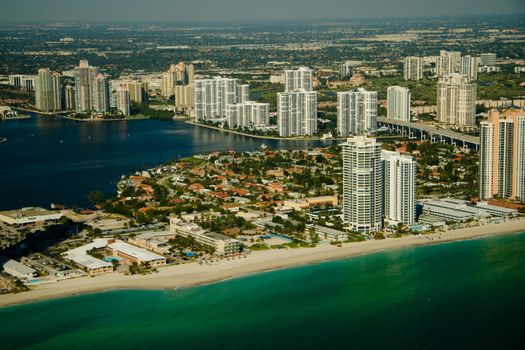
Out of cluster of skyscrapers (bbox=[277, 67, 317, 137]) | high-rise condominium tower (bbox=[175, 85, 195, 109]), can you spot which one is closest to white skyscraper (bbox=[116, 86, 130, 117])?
high-rise condominium tower (bbox=[175, 85, 195, 109])

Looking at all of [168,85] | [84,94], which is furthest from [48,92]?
[168,85]

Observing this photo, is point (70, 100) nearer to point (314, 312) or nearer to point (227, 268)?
point (227, 268)

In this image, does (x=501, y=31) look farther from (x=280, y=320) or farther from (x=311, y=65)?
(x=280, y=320)

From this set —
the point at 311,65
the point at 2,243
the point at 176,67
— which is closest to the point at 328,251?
the point at 2,243

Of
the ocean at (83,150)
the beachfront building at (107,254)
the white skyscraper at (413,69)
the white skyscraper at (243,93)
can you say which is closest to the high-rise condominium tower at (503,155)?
the beachfront building at (107,254)

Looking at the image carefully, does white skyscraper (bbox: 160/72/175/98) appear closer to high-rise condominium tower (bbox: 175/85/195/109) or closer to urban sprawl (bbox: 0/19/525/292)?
high-rise condominium tower (bbox: 175/85/195/109)

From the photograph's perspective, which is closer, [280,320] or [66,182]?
[280,320]
